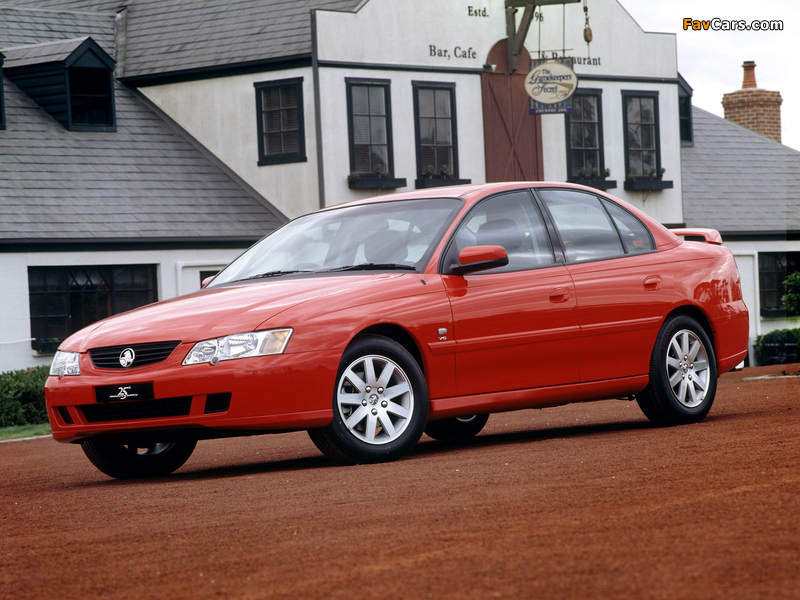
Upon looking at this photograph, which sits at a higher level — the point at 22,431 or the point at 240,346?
the point at 240,346

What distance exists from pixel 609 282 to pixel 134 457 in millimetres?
3378

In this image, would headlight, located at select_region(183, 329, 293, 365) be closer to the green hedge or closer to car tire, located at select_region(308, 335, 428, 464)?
car tire, located at select_region(308, 335, 428, 464)

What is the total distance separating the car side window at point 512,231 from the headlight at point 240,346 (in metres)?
1.54

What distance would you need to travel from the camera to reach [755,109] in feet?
113

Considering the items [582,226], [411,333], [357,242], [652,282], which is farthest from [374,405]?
[652,282]

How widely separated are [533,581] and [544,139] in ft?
69.2

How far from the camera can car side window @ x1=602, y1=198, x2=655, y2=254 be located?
8961mm

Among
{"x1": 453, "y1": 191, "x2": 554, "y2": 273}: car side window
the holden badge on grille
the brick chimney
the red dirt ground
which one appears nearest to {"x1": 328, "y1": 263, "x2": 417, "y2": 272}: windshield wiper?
{"x1": 453, "y1": 191, "x2": 554, "y2": 273}: car side window

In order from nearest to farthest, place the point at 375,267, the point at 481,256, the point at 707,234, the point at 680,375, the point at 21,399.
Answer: the point at 481,256 → the point at 375,267 → the point at 680,375 → the point at 707,234 → the point at 21,399

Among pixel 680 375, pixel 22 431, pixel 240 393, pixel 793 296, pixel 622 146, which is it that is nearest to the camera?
pixel 240 393

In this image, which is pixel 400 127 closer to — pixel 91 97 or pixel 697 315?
pixel 91 97

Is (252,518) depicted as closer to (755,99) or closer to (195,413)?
(195,413)

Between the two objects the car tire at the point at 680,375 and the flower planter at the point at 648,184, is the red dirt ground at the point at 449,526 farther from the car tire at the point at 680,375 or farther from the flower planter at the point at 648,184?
the flower planter at the point at 648,184

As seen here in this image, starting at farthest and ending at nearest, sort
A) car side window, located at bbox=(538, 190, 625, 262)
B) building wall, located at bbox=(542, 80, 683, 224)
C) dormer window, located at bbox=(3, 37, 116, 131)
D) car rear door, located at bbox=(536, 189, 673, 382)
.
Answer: building wall, located at bbox=(542, 80, 683, 224), dormer window, located at bbox=(3, 37, 116, 131), car side window, located at bbox=(538, 190, 625, 262), car rear door, located at bbox=(536, 189, 673, 382)
